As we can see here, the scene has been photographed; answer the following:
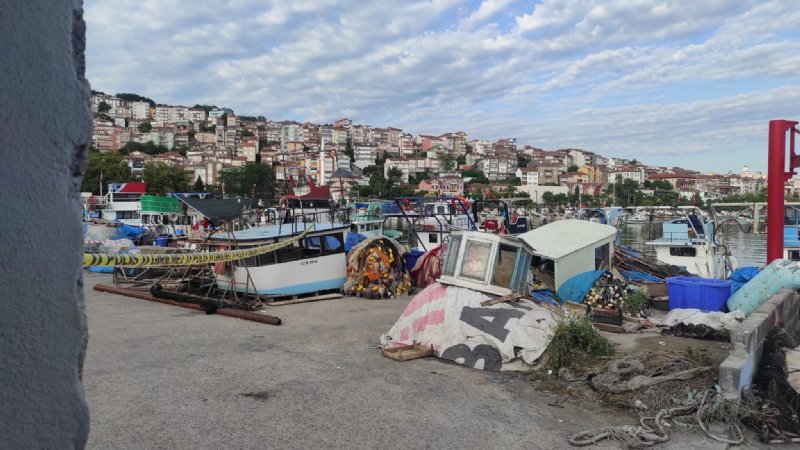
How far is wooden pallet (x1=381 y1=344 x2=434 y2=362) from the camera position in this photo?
28.7 ft

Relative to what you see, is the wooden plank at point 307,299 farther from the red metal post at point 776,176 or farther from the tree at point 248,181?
the tree at point 248,181

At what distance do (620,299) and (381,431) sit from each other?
7.27 m

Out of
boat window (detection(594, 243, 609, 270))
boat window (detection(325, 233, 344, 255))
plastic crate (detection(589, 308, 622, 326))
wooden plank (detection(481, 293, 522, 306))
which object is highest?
boat window (detection(325, 233, 344, 255))

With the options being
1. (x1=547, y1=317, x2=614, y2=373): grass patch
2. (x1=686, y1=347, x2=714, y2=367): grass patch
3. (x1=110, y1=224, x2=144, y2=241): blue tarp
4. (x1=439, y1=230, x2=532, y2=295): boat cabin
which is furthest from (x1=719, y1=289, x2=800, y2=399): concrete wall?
(x1=110, y1=224, x2=144, y2=241): blue tarp

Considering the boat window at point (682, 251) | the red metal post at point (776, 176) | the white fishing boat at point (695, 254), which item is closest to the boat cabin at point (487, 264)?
the red metal post at point (776, 176)

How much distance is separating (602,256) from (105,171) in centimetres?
7078

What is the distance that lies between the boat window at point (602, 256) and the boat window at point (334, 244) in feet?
22.1

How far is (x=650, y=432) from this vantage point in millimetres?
5945

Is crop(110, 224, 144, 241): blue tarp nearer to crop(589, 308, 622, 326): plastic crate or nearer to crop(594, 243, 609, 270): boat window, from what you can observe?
crop(594, 243, 609, 270): boat window

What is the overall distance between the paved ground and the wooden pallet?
0.58ft

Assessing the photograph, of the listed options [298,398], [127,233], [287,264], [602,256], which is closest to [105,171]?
[127,233]

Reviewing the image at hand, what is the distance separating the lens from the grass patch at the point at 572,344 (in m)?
8.11

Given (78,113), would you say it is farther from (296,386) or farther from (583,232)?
(583,232)

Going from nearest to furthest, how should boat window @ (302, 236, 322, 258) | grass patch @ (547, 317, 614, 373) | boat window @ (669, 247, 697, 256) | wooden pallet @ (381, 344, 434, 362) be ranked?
grass patch @ (547, 317, 614, 373) → wooden pallet @ (381, 344, 434, 362) → boat window @ (302, 236, 322, 258) → boat window @ (669, 247, 697, 256)
